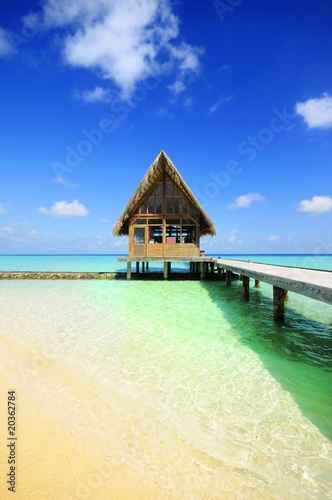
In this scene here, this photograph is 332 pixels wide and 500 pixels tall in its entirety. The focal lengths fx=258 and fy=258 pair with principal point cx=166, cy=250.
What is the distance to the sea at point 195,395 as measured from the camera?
1812 mm

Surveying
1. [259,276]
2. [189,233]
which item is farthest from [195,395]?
[189,233]

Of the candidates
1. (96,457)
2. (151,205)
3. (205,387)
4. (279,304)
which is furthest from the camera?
(151,205)

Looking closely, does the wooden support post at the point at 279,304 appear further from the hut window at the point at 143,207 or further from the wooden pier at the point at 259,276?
the hut window at the point at 143,207

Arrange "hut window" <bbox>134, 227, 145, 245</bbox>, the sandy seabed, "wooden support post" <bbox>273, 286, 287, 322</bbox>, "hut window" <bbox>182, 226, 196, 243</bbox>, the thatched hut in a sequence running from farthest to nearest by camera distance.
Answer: "hut window" <bbox>134, 227, 145, 245</bbox> → "hut window" <bbox>182, 226, 196, 243</bbox> → the thatched hut → "wooden support post" <bbox>273, 286, 287, 322</bbox> → the sandy seabed

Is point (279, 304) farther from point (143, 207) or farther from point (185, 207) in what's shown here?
point (143, 207)

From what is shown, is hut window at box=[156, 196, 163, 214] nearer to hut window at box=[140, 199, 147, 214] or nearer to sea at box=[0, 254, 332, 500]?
hut window at box=[140, 199, 147, 214]

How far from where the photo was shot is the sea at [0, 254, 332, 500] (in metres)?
1.81

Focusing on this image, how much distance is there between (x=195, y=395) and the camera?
9.28 ft

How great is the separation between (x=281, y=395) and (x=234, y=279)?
14.0 m

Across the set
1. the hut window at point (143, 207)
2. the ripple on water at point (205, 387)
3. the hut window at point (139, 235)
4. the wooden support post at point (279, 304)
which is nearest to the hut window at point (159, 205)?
the hut window at point (143, 207)

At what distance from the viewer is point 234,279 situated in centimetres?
1648

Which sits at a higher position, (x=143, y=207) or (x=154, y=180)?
(x=154, y=180)

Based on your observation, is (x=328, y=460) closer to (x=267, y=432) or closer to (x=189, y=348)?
(x=267, y=432)

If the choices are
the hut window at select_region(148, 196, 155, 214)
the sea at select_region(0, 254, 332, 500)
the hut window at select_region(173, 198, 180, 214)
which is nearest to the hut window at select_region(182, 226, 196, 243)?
the hut window at select_region(173, 198, 180, 214)
